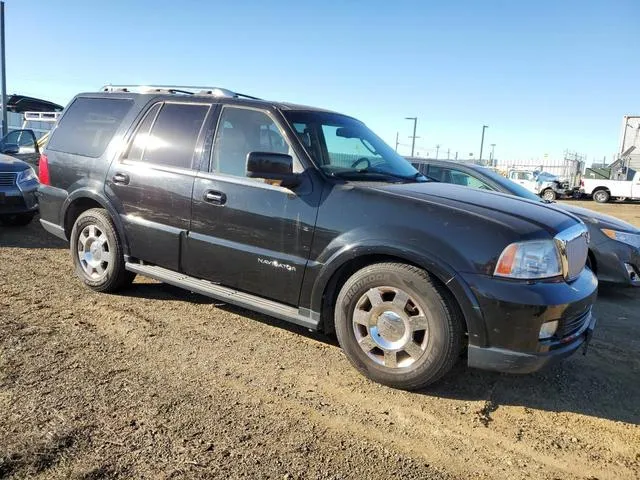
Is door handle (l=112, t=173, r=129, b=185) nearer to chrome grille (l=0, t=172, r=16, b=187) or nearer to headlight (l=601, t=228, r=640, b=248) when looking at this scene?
chrome grille (l=0, t=172, r=16, b=187)

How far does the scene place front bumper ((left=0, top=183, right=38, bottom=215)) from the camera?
754 centimetres

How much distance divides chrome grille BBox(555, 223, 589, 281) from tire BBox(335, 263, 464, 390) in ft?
2.47

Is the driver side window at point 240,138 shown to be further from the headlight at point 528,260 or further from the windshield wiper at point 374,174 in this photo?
the headlight at point 528,260

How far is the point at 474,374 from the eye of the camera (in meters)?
3.67

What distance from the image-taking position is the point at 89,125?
516 cm

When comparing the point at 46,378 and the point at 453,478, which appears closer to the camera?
the point at 453,478

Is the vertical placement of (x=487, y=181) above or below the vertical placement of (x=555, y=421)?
above

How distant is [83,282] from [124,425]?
2.82m

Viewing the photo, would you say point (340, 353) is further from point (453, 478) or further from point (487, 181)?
point (487, 181)

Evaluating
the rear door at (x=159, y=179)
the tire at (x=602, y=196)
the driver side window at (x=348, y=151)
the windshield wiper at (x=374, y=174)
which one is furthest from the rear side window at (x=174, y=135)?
the tire at (x=602, y=196)

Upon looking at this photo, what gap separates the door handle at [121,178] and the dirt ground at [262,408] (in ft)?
3.80

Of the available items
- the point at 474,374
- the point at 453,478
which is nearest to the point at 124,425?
the point at 453,478

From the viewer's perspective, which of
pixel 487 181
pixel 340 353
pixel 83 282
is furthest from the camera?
pixel 487 181

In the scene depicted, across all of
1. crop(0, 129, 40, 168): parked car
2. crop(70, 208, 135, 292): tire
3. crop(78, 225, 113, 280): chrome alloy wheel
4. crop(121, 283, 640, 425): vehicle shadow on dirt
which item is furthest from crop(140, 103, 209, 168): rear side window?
crop(0, 129, 40, 168): parked car
